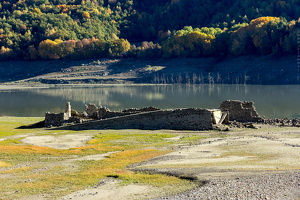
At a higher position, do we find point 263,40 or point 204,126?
point 263,40

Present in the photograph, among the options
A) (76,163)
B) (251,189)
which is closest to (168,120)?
(76,163)

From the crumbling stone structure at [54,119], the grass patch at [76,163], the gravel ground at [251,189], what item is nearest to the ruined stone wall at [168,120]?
the grass patch at [76,163]

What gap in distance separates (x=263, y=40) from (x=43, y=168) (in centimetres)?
17092

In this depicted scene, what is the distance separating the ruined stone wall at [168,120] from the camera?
187 feet

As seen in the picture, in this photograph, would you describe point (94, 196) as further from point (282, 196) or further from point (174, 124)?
point (174, 124)

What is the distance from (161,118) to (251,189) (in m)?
32.5

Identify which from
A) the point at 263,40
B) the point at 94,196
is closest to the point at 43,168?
the point at 94,196

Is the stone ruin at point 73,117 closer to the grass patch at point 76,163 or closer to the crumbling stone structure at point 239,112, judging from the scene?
the grass patch at point 76,163

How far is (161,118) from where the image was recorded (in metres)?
58.2

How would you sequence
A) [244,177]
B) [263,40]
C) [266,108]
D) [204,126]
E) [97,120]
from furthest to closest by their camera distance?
1. [263,40]
2. [266,108]
3. [97,120]
4. [204,126]
5. [244,177]

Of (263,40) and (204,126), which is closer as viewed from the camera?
(204,126)

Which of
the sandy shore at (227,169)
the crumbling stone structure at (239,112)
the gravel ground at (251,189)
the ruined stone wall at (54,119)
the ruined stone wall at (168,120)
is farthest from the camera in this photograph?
the ruined stone wall at (54,119)

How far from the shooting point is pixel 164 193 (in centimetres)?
2638

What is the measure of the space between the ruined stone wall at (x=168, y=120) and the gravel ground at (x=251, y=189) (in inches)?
1114
